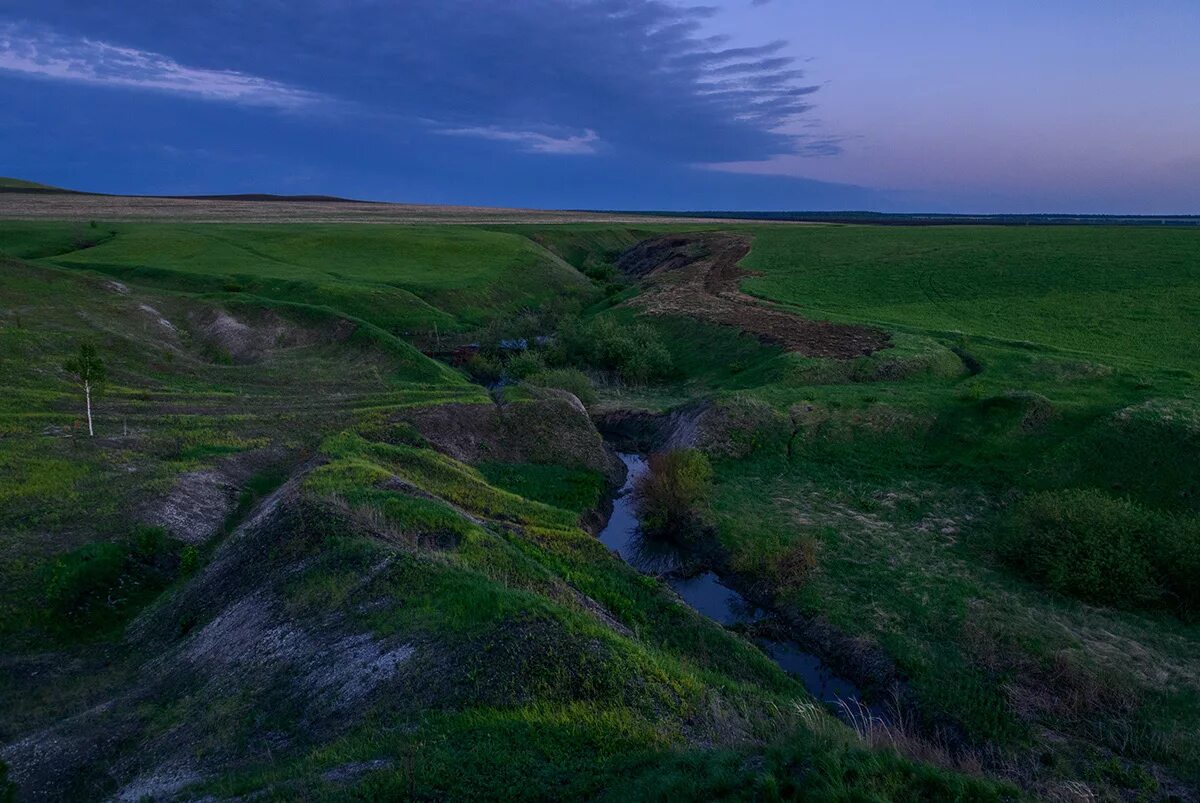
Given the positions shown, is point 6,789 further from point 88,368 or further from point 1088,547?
point 1088,547

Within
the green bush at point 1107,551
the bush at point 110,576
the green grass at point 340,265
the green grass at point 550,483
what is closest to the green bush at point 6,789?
the bush at point 110,576

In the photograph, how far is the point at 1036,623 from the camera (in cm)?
2188

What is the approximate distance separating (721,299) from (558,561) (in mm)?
52438

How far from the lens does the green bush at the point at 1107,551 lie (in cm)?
2291

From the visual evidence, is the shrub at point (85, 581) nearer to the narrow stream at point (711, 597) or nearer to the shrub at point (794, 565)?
the narrow stream at point (711, 597)

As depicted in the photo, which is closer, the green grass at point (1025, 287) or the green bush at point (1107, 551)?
the green bush at point (1107, 551)

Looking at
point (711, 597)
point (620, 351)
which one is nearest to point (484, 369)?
point (620, 351)

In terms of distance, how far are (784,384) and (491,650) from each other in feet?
114

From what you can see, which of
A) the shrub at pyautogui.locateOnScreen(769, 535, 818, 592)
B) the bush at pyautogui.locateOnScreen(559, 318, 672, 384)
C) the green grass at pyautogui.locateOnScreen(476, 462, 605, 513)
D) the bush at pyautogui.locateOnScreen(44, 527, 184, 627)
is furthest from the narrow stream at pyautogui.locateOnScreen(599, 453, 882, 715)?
the bush at pyautogui.locateOnScreen(559, 318, 672, 384)

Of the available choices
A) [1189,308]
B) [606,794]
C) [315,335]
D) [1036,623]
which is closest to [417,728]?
[606,794]

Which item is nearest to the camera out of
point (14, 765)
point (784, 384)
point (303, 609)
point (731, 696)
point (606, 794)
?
point (606, 794)

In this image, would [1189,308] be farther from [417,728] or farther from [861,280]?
[417,728]

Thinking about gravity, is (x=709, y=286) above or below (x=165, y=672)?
above

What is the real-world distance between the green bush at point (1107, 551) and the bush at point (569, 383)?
90.4 ft
